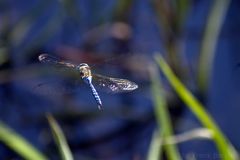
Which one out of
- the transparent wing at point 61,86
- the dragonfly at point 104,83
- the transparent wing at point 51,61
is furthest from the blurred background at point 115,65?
the dragonfly at point 104,83

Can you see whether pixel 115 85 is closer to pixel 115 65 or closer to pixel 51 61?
pixel 51 61

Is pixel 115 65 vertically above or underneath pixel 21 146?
above

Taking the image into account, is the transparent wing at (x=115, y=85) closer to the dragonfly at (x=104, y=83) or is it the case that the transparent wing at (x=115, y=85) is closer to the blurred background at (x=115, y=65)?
the dragonfly at (x=104, y=83)

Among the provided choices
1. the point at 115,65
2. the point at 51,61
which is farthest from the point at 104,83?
the point at 115,65

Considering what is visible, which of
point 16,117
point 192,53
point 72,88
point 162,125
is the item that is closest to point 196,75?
point 192,53

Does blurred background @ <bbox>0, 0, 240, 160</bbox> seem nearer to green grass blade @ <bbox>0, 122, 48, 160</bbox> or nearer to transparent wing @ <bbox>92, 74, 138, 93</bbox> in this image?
green grass blade @ <bbox>0, 122, 48, 160</bbox>

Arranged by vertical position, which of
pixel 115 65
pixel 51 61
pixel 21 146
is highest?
pixel 115 65

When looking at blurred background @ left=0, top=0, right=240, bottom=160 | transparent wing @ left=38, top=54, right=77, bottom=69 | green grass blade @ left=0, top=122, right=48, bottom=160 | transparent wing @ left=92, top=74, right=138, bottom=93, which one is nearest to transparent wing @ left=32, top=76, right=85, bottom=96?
blurred background @ left=0, top=0, right=240, bottom=160

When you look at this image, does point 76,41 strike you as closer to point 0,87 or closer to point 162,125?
point 0,87
